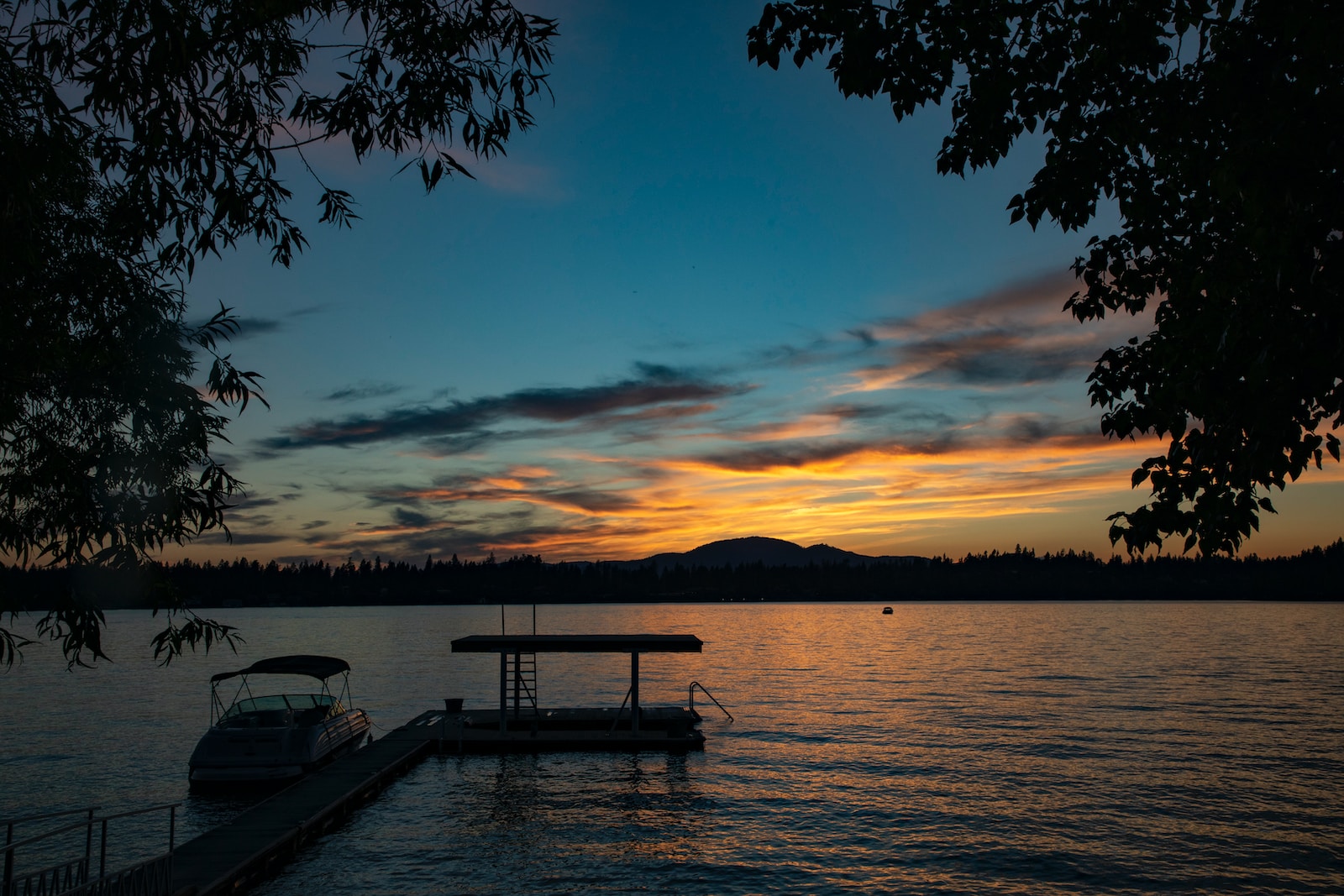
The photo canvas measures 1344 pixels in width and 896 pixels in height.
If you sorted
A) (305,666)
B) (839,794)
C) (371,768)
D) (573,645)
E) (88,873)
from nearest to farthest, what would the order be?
(88,873) < (371,768) < (839,794) < (573,645) < (305,666)

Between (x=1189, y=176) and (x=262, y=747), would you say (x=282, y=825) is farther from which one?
(x=1189, y=176)

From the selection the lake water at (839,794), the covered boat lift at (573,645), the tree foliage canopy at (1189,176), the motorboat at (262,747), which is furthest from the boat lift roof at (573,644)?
the tree foliage canopy at (1189,176)

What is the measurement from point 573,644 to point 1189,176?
31468 millimetres

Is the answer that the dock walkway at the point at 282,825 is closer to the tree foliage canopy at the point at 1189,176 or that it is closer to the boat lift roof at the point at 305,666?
the boat lift roof at the point at 305,666

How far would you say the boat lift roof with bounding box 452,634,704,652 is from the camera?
37031 millimetres

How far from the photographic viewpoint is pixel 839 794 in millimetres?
34281

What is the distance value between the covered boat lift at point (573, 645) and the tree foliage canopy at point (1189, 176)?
88.4 feet

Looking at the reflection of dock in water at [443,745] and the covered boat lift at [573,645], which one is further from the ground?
the covered boat lift at [573,645]

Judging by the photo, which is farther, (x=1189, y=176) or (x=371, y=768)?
(x=371, y=768)

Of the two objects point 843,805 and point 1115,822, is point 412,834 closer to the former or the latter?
point 843,805

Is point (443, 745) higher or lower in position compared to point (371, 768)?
lower

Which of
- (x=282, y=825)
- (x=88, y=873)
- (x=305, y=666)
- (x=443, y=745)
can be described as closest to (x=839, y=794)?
(x=443, y=745)

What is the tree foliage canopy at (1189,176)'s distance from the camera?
7.11 m

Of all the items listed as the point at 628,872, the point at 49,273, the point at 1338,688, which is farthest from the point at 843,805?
the point at 1338,688
